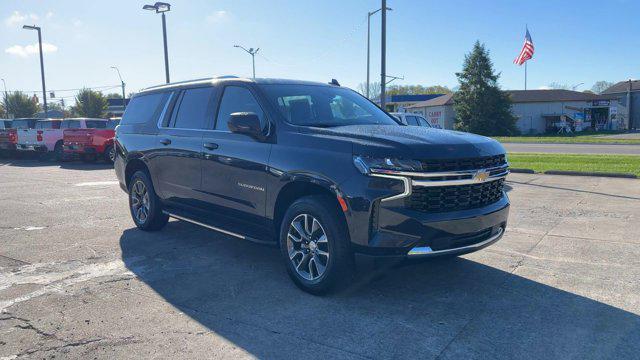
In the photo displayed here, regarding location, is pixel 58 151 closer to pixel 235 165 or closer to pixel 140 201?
pixel 140 201

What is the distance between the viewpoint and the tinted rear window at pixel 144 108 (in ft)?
21.7

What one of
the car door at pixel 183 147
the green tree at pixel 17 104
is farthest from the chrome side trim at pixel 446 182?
the green tree at pixel 17 104

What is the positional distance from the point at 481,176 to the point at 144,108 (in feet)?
15.7

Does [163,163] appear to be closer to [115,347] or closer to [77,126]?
[115,347]

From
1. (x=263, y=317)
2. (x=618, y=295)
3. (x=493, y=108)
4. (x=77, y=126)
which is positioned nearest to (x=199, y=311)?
(x=263, y=317)

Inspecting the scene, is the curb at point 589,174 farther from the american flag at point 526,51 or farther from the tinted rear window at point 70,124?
the american flag at point 526,51

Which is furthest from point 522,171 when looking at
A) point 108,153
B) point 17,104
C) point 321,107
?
point 17,104

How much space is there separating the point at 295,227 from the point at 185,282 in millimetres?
1282

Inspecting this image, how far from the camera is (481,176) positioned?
428cm

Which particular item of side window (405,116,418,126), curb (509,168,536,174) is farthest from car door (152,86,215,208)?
curb (509,168,536,174)

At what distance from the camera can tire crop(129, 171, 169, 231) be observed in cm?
668

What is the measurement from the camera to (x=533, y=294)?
4473mm

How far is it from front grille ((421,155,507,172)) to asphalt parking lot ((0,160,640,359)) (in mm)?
1157

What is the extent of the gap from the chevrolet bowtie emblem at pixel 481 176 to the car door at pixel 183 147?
297cm
